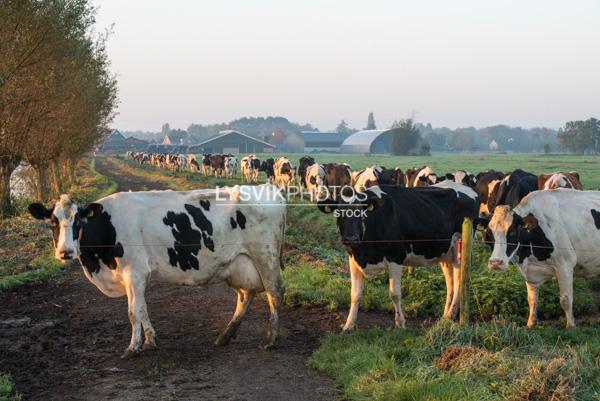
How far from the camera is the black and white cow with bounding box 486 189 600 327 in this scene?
9.38 metres

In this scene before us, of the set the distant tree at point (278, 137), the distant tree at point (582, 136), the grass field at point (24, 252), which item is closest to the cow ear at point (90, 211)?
the grass field at point (24, 252)

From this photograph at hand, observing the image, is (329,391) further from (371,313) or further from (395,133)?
(395,133)

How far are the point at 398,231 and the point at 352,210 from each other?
34.2 inches

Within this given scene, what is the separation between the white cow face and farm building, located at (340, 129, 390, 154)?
144 meters

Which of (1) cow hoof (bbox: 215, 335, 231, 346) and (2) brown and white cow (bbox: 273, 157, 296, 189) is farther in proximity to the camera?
(2) brown and white cow (bbox: 273, 157, 296, 189)

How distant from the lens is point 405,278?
1296cm

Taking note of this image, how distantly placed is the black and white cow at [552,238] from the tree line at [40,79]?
1555 centimetres

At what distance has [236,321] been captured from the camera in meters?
9.46

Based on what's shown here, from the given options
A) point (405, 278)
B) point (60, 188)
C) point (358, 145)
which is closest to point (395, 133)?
point (358, 145)

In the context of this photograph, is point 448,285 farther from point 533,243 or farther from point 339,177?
point 339,177

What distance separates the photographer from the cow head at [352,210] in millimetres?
Result: 9607

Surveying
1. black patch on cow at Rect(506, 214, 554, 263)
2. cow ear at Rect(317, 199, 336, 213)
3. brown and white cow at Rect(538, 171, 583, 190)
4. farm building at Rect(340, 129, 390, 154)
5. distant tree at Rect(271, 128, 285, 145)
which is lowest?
black patch on cow at Rect(506, 214, 554, 263)

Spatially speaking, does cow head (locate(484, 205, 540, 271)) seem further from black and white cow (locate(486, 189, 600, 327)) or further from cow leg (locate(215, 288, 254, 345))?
cow leg (locate(215, 288, 254, 345))

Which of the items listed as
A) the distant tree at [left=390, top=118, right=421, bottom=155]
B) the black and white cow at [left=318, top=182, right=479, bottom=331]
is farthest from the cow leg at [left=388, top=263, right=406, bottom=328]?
the distant tree at [left=390, top=118, right=421, bottom=155]
